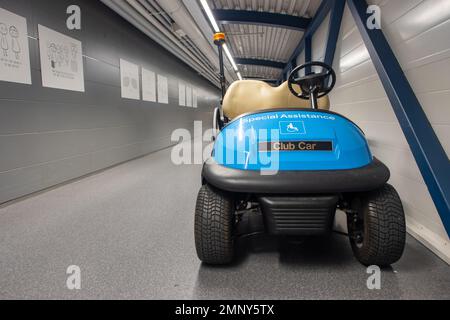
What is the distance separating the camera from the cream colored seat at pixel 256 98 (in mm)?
2133

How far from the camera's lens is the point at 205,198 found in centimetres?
125

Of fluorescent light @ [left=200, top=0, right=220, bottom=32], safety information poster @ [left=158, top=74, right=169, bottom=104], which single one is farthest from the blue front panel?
safety information poster @ [left=158, top=74, right=169, bottom=104]

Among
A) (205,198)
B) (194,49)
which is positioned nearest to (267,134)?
(205,198)

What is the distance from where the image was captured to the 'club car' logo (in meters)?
1.17

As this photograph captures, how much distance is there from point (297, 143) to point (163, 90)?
5.66m

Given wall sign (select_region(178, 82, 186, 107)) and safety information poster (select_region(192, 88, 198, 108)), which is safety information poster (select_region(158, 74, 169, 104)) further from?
safety information poster (select_region(192, 88, 198, 108))

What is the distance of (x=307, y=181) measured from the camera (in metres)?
1.07

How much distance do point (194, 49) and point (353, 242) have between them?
20.2ft

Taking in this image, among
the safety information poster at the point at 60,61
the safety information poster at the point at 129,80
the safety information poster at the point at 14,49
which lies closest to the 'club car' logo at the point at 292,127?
the safety information poster at the point at 14,49

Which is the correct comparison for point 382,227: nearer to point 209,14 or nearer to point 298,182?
point 298,182

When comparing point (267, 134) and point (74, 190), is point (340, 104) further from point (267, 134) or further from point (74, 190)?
point (74, 190)

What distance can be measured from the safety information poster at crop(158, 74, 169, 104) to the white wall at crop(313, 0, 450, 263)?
4440mm

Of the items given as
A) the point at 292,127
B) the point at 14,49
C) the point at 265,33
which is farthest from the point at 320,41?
the point at 14,49

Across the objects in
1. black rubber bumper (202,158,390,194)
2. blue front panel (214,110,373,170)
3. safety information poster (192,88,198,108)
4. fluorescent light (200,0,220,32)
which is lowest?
black rubber bumper (202,158,390,194)
